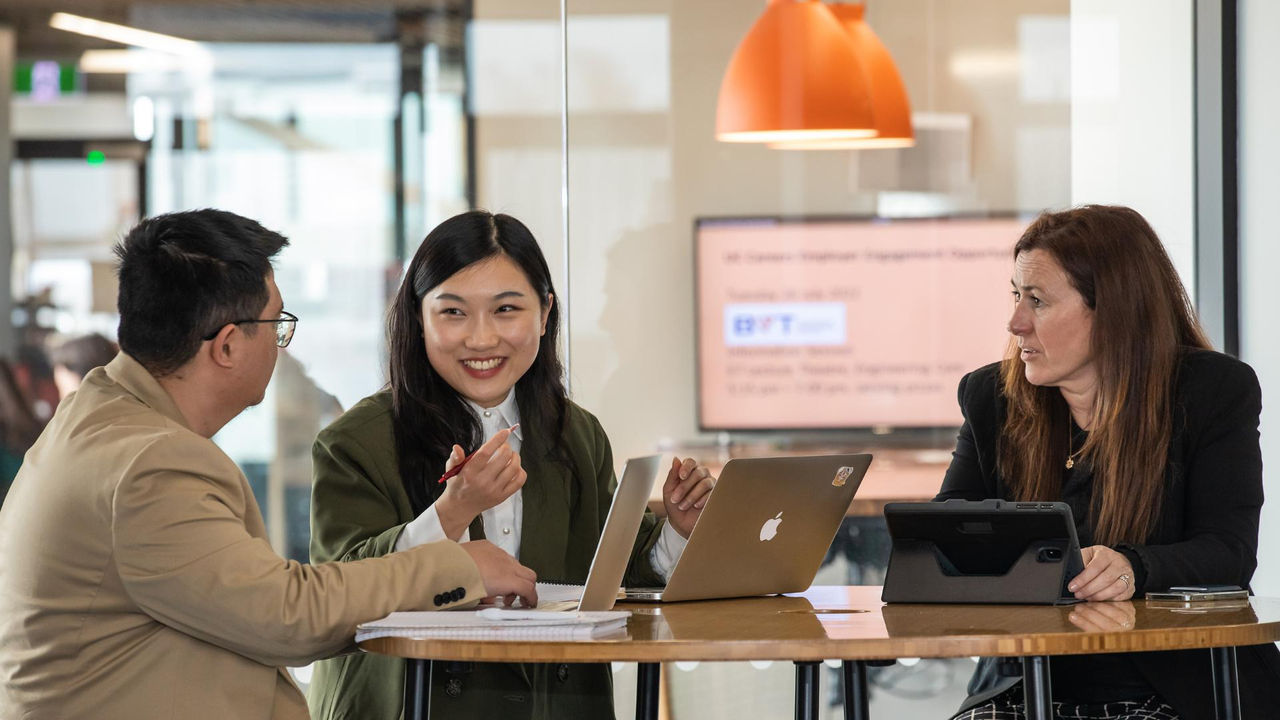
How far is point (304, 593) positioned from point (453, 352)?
0.73 metres

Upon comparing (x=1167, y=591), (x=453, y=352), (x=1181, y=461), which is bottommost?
(x=1167, y=591)

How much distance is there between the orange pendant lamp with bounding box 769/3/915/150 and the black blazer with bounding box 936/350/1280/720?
185 centimetres

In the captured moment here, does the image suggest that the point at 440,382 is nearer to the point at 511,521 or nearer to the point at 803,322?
the point at 511,521

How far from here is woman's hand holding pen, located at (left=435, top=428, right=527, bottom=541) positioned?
7.32 ft

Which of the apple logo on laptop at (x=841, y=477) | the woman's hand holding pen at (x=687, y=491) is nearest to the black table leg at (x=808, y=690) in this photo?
the apple logo on laptop at (x=841, y=477)

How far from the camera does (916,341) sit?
4.55 meters

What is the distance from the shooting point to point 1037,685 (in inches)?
79.2

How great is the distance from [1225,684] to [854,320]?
7.91ft

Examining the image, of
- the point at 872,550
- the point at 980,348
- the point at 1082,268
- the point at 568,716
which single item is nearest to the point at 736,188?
the point at 980,348

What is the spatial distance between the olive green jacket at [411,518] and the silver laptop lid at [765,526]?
0.29 m

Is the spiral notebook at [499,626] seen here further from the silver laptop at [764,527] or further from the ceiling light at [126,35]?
the ceiling light at [126,35]

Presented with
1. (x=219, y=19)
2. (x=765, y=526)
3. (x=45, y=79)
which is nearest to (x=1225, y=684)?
(x=765, y=526)

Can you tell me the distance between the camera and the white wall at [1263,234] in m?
4.11

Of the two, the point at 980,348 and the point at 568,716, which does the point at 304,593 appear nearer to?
the point at 568,716
